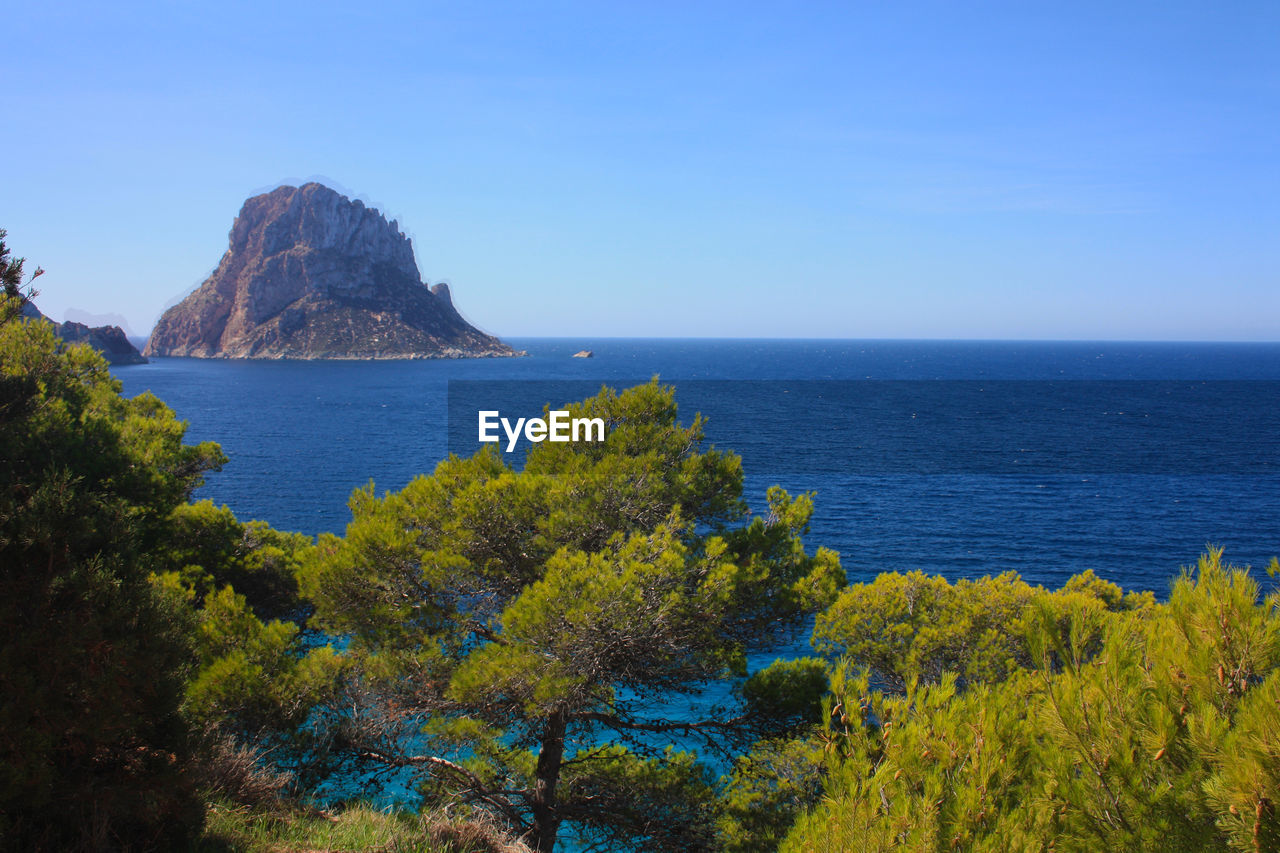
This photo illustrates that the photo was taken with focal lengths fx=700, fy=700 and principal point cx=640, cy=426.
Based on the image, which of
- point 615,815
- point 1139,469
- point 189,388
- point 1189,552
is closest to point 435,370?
point 189,388

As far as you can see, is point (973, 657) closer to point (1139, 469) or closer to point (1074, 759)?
→ point (1074, 759)

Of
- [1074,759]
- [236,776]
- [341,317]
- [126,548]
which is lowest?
[236,776]

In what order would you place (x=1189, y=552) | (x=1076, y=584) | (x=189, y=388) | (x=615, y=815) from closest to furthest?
(x=615, y=815), (x=1076, y=584), (x=1189, y=552), (x=189, y=388)

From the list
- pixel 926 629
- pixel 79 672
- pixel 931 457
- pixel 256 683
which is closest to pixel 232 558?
pixel 256 683

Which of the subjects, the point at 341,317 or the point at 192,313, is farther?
the point at 192,313

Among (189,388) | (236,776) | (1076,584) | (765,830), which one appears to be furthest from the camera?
(189,388)

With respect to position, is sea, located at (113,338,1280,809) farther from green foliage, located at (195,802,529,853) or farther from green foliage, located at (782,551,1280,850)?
green foliage, located at (782,551,1280,850)
